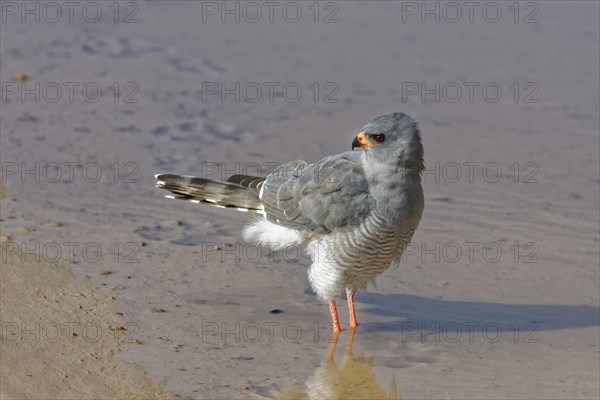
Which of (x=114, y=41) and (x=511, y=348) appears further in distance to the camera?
(x=114, y=41)

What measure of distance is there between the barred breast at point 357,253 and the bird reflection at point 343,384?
50 centimetres

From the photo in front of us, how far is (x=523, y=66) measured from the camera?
11922 mm

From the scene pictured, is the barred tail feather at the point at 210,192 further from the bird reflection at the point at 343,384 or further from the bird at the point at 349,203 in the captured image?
the bird reflection at the point at 343,384

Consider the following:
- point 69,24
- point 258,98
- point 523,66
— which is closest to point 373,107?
point 258,98

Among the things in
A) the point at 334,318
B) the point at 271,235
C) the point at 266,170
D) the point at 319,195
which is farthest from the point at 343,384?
the point at 266,170

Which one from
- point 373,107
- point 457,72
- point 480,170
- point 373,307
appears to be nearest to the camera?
point 373,307

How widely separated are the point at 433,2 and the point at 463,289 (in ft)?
22.6

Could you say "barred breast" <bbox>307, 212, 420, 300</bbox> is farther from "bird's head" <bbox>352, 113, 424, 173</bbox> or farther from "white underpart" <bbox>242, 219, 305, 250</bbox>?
"bird's head" <bbox>352, 113, 424, 173</bbox>

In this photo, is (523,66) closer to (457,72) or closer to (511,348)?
(457,72)

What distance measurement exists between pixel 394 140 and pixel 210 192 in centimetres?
149

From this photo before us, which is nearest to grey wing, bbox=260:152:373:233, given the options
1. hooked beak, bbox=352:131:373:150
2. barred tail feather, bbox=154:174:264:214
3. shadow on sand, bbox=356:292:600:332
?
barred tail feather, bbox=154:174:264:214

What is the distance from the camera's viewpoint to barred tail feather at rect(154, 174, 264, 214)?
7.41m

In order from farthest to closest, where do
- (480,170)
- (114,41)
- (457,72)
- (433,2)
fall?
1. (433,2)
2. (114,41)
3. (457,72)
4. (480,170)

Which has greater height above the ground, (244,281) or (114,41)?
(114,41)
